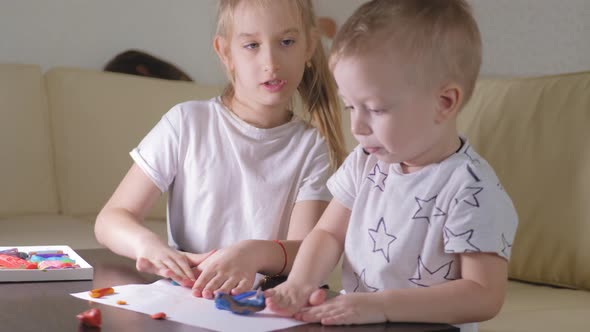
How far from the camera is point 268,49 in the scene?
1355 millimetres

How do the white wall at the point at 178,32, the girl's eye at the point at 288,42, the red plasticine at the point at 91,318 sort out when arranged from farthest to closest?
the white wall at the point at 178,32 < the girl's eye at the point at 288,42 < the red plasticine at the point at 91,318

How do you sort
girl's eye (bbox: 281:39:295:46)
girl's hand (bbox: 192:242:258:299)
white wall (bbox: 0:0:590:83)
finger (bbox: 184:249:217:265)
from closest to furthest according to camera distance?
girl's hand (bbox: 192:242:258:299) < finger (bbox: 184:249:217:265) < girl's eye (bbox: 281:39:295:46) < white wall (bbox: 0:0:590:83)

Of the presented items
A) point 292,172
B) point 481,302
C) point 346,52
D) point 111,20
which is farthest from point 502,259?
point 111,20

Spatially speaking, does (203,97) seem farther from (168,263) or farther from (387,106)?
(387,106)

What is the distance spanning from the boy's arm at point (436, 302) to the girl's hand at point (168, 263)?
9.5 inches

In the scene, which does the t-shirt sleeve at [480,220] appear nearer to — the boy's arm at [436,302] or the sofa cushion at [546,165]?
the boy's arm at [436,302]

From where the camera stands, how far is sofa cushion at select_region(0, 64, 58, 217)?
8.44 ft

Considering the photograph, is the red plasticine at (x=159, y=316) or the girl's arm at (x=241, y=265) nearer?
the red plasticine at (x=159, y=316)

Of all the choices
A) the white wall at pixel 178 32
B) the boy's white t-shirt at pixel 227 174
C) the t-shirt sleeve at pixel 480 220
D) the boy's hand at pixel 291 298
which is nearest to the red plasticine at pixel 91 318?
the boy's hand at pixel 291 298

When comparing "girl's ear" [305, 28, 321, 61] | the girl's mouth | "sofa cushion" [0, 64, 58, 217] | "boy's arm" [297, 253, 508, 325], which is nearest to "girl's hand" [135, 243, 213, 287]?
"boy's arm" [297, 253, 508, 325]

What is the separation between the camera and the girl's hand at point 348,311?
87 centimetres

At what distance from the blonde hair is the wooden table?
19.8 inches

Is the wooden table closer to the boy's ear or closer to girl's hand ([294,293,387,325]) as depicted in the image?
girl's hand ([294,293,387,325])

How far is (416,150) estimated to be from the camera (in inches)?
39.3
